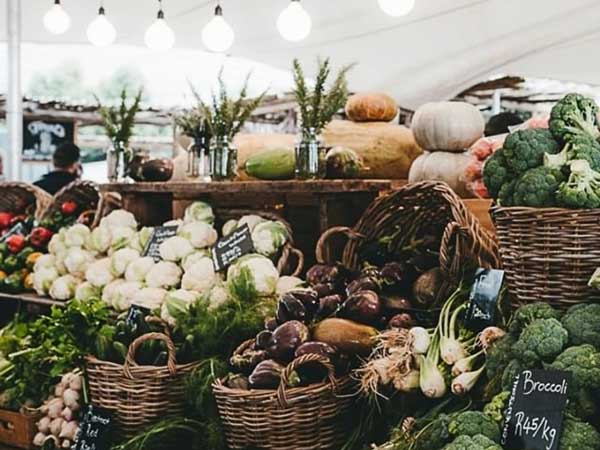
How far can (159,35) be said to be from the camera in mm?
4492

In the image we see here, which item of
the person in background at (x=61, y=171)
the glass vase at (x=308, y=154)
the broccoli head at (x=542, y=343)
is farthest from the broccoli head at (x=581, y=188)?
the person in background at (x=61, y=171)

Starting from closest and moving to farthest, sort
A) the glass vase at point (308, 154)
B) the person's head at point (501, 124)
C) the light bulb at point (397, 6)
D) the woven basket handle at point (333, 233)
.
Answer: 1. the woven basket handle at point (333, 233)
2. the glass vase at point (308, 154)
3. the light bulb at point (397, 6)
4. the person's head at point (501, 124)

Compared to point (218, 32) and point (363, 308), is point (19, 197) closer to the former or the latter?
point (218, 32)

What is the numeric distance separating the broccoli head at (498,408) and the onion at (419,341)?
0.36 meters

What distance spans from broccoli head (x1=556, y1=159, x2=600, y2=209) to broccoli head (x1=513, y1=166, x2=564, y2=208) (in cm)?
2

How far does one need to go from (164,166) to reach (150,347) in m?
1.24

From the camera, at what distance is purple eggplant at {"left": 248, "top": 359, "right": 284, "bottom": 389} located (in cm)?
201

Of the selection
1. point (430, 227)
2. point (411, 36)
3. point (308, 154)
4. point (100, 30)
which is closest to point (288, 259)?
point (308, 154)

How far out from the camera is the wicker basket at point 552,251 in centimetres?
165

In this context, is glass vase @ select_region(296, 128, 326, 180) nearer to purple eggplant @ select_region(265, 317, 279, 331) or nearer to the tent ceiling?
purple eggplant @ select_region(265, 317, 279, 331)

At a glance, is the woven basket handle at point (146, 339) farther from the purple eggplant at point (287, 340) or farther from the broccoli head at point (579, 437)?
the broccoli head at point (579, 437)

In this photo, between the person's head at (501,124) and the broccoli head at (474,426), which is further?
the person's head at (501,124)

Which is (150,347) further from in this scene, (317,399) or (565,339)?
(565,339)

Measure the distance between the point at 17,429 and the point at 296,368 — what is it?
127 cm
